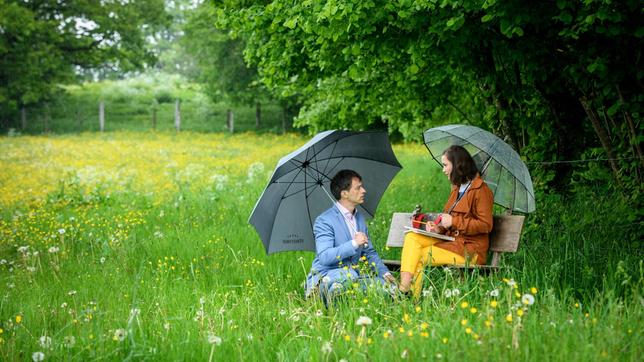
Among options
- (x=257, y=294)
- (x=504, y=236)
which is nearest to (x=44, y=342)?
(x=257, y=294)

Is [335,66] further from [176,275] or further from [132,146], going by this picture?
[132,146]

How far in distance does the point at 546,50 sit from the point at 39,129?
34.2 metres

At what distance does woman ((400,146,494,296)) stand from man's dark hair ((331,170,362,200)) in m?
0.65

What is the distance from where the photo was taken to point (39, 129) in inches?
1416

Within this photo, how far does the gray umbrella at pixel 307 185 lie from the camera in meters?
5.50

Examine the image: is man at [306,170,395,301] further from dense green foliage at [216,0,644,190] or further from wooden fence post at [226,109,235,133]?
wooden fence post at [226,109,235,133]

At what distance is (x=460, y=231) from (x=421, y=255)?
361mm

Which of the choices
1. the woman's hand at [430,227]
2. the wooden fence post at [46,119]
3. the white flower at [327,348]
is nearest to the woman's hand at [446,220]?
the woman's hand at [430,227]

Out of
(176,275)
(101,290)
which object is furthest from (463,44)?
(101,290)

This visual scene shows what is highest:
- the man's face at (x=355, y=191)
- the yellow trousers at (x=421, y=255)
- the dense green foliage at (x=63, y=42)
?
the dense green foliage at (x=63, y=42)

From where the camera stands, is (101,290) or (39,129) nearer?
(101,290)

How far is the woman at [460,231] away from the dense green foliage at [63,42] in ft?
102

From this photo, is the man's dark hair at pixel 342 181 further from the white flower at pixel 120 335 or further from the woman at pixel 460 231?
A: the white flower at pixel 120 335

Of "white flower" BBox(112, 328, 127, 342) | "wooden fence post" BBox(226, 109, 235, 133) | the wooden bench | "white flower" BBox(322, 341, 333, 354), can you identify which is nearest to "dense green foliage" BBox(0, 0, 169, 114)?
"wooden fence post" BBox(226, 109, 235, 133)
